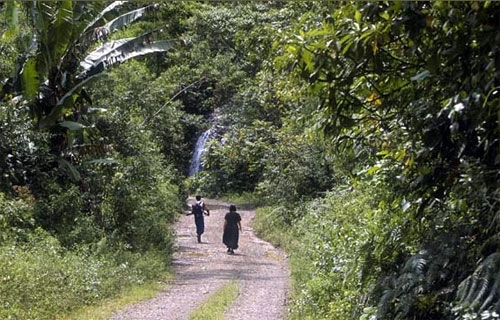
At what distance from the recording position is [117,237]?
1792 cm

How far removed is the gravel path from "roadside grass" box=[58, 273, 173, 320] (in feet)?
0.57

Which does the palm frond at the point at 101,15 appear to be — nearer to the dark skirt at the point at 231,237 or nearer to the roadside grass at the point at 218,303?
the roadside grass at the point at 218,303

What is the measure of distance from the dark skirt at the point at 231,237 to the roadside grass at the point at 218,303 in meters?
5.45

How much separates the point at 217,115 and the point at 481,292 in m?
31.1

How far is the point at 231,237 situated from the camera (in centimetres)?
2178

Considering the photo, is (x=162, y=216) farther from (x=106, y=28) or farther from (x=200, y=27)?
(x=200, y=27)

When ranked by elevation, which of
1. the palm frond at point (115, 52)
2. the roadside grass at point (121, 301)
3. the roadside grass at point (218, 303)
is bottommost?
the roadside grass at point (121, 301)

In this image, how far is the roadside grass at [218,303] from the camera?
477 inches

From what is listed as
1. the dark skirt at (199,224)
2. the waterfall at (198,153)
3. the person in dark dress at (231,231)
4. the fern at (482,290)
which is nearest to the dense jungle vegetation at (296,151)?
the fern at (482,290)

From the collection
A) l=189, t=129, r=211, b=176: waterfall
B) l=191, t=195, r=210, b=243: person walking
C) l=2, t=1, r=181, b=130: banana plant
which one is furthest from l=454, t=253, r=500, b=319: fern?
l=189, t=129, r=211, b=176: waterfall

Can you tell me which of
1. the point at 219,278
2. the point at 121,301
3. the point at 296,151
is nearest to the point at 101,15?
the point at 219,278

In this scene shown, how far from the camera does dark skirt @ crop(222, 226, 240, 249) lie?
21.7 meters

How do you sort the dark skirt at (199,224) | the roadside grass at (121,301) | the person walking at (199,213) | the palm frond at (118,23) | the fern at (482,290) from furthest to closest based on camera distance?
the dark skirt at (199,224) → the person walking at (199,213) → the palm frond at (118,23) → the roadside grass at (121,301) → the fern at (482,290)

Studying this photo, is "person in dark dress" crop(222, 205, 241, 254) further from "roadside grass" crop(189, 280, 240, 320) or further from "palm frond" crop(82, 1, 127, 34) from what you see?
"palm frond" crop(82, 1, 127, 34)
